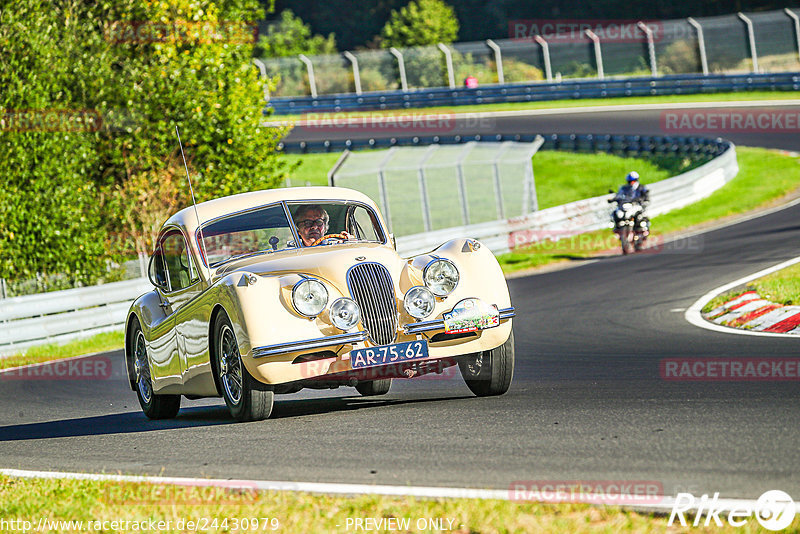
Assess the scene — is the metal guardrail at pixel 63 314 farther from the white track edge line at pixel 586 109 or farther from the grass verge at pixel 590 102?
the grass verge at pixel 590 102

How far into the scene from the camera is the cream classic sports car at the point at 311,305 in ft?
25.0

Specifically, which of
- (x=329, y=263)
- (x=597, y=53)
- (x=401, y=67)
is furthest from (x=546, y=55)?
(x=329, y=263)

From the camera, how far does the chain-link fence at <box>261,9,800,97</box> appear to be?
1764 inches

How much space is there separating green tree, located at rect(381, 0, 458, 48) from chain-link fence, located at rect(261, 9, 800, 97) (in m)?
18.5

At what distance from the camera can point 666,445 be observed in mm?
5824

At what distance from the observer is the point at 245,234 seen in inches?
357

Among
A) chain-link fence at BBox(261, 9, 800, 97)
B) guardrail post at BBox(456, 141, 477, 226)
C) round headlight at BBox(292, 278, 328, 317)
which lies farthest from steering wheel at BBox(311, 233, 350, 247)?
chain-link fence at BBox(261, 9, 800, 97)

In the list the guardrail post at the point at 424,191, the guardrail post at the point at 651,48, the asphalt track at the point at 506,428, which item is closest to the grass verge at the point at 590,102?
the guardrail post at the point at 651,48

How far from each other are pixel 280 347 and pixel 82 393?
5.58 meters

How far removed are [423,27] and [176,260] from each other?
63990 mm

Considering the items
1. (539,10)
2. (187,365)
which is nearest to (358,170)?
(187,365)

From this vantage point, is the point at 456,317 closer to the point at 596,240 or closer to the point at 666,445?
the point at 666,445

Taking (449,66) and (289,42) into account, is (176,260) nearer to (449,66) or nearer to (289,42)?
(449,66)

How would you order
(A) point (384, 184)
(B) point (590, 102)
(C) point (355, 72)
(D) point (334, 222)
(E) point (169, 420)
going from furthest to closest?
(C) point (355, 72)
(B) point (590, 102)
(A) point (384, 184)
(E) point (169, 420)
(D) point (334, 222)
